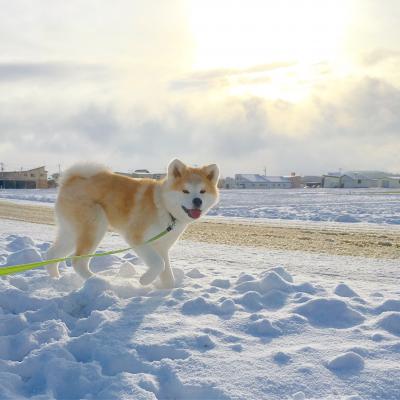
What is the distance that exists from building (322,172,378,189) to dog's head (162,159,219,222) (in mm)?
98916

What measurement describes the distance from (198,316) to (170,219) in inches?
60.6

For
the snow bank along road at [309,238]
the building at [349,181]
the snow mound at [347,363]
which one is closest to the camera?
the snow mound at [347,363]

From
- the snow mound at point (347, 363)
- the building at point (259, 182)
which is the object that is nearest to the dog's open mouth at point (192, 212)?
the snow mound at point (347, 363)

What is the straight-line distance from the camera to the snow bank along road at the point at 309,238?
926cm

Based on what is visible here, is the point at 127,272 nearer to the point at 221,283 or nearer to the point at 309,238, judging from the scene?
the point at 221,283

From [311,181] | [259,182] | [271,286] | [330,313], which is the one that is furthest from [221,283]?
[311,181]

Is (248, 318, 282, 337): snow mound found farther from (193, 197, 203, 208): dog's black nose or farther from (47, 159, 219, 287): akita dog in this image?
(193, 197, 203, 208): dog's black nose

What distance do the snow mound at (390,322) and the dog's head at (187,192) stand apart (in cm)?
234

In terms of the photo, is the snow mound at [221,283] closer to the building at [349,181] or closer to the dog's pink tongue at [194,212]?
the dog's pink tongue at [194,212]

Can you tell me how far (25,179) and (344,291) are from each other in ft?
284

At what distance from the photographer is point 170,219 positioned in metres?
5.51

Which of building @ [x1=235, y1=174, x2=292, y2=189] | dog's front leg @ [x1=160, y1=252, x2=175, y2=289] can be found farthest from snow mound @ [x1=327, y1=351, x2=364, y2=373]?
building @ [x1=235, y1=174, x2=292, y2=189]

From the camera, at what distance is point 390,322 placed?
3.99 meters

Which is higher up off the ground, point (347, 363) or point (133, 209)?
point (133, 209)
